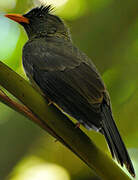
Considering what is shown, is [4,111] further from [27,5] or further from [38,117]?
[38,117]

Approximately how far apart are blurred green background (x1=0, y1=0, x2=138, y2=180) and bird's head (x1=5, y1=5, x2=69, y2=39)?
8.9 inches

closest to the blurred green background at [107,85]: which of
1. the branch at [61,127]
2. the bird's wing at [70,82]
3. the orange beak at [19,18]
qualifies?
the orange beak at [19,18]

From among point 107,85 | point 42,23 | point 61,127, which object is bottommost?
point 107,85

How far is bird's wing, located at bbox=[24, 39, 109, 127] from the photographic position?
2529mm

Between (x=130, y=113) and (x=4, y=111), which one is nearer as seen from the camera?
(x=130, y=113)

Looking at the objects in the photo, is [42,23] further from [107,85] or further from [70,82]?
[70,82]

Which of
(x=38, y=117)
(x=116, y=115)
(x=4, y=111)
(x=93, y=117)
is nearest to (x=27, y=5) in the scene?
(x=4, y=111)

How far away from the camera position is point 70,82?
2.68 metres

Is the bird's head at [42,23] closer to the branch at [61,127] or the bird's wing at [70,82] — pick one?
the bird's wing at [70,82]

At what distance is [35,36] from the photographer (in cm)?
371

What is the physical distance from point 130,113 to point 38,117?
138cm

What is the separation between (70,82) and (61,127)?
738mm

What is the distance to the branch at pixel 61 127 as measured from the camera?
1.85m

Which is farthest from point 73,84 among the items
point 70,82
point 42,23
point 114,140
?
point 42,23
